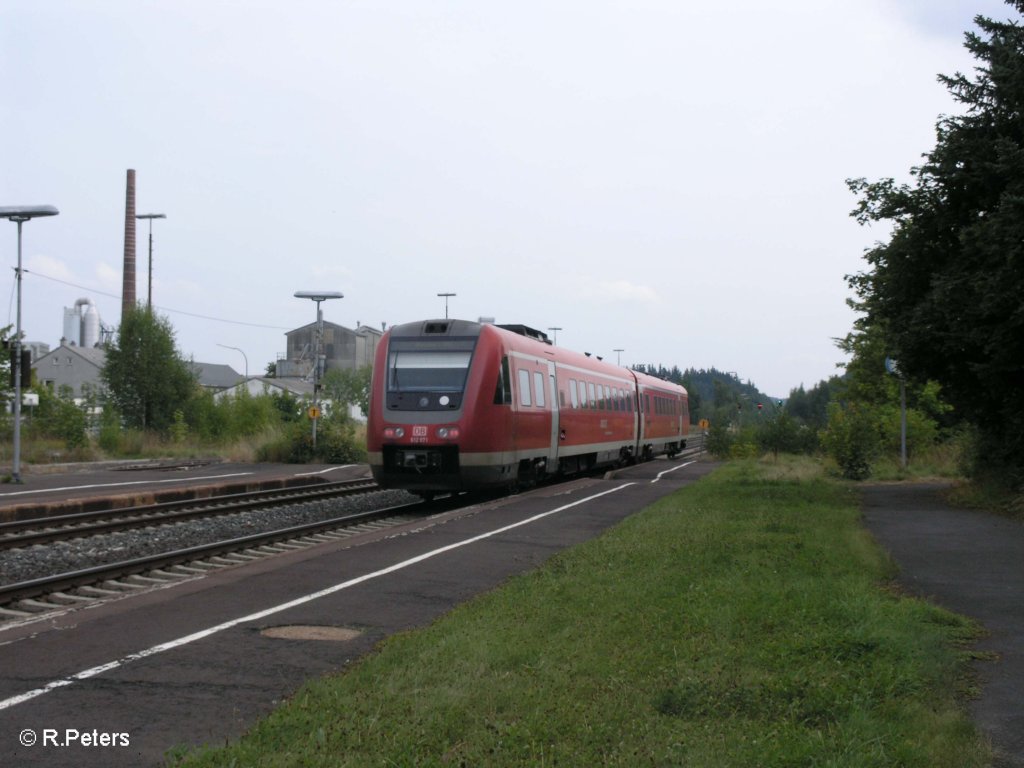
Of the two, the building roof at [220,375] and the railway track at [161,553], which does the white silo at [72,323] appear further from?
the railway track at [161,553]

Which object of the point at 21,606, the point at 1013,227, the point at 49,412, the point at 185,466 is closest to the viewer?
the point at 21,606

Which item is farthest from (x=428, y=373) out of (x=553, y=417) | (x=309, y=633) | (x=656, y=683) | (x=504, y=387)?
(x=656, y=683)

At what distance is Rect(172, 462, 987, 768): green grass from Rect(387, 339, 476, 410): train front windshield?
8891 millimetres

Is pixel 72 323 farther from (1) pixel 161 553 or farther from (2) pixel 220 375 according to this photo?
(1) pixel 161 553

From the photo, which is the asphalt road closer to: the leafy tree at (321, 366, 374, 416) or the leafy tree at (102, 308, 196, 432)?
the leafy tree at (102, 308, 196, 432)

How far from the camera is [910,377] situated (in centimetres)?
2202

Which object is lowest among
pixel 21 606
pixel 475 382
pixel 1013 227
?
pixel 21 606

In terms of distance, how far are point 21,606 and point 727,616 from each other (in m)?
6.30

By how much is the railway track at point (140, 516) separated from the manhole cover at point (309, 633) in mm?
7305

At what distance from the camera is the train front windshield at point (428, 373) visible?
774 inches

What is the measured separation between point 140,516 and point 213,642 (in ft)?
36.9

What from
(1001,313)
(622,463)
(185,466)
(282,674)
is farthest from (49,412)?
(282,674)

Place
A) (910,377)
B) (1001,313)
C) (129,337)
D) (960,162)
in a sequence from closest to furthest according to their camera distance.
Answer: (1001,313) → (960,162) → (910,377) → (129,337)

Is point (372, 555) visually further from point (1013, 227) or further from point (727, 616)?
point (1013, 227)
